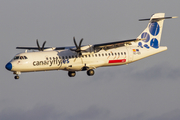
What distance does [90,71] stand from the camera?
1725 inches

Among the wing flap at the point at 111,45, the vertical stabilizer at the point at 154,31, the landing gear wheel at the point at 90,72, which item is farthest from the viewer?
the vertical stabilizer at the point at 154,31

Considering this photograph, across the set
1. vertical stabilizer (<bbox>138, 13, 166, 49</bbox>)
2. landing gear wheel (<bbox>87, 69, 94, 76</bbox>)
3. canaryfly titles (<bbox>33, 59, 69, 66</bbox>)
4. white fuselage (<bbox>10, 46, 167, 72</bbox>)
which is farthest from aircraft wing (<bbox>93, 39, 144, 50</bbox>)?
vertical stabilizer (<bbox>138, 13, 166, 49</bbox>)

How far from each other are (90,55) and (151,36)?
9312 millimetres

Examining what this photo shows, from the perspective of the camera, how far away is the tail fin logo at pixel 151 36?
155 ft

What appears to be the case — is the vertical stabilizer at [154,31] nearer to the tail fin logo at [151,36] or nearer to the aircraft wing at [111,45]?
the tail fin logo at [151,36]

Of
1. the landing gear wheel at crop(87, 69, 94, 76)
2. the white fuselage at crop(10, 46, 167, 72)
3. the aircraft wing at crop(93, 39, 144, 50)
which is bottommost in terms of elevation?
the landing gear wheel at crop(87, 69, 94, 76)

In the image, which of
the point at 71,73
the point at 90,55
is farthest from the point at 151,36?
the point at 71,73

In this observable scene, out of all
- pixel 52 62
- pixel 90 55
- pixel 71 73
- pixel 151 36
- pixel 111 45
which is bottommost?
pixel 71 73

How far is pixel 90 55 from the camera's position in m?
43.8

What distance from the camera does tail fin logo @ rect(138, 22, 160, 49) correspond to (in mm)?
47375

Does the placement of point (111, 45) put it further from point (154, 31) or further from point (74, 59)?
point (154, 31)

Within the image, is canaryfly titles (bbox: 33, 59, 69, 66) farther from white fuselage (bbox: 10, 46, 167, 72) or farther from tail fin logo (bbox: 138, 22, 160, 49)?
tail fin logo (bbox: 138, 22, 160, 49)

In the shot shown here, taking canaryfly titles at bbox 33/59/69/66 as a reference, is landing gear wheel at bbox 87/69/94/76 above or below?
below

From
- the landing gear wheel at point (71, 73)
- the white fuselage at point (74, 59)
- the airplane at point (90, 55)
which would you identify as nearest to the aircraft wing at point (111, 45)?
the airplane at point (90, 55)
